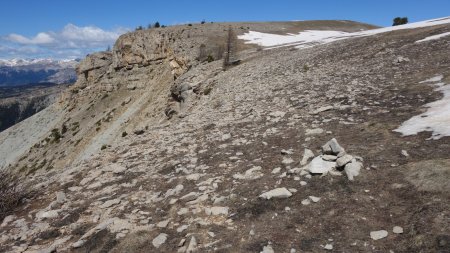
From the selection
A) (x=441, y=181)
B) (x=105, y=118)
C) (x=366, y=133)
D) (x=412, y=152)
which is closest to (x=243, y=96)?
(x=366, y=133)

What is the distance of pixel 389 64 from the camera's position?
22.1 metres

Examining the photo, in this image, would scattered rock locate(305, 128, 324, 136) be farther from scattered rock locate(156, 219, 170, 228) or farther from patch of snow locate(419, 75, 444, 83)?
patch of snow locate(419, 75, 444, 83)

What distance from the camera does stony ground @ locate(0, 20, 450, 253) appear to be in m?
7.49

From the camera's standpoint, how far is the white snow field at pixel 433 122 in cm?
1093

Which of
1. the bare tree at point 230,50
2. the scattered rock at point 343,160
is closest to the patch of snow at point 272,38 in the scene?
the bare tree at point 230,50

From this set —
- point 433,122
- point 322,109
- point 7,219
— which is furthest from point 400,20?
point 7,219

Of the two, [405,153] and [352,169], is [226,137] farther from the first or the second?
[405,153]

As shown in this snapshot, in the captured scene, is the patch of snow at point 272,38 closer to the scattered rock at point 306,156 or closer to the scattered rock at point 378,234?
the scattered rock at point 306,156

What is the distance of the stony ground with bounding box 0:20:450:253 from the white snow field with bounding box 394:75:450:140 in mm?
371

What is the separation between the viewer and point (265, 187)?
9.73m

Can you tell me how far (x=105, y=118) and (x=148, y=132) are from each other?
42.7 meters

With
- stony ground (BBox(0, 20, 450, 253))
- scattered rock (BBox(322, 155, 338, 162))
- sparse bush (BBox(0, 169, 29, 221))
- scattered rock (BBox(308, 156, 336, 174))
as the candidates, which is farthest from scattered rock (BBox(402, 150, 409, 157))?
sparse bush (BBox(0, 169, 29, 221))

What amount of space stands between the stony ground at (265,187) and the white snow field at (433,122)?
0.37m

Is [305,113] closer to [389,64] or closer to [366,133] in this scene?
[366,133]
